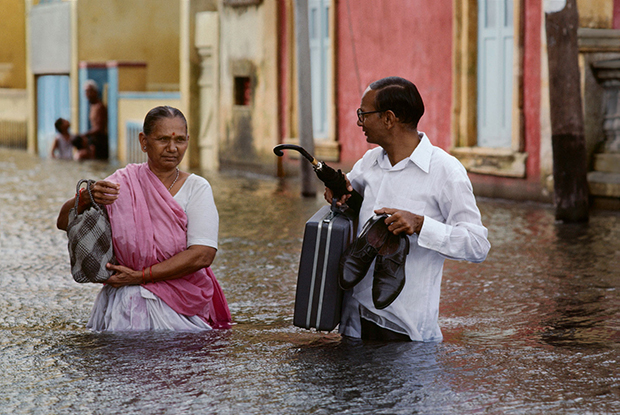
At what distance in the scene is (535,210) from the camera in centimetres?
1244

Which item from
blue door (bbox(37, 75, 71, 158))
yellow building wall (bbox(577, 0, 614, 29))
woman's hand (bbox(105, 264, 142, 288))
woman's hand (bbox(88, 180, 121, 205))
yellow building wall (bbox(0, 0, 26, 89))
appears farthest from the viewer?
yellow building wall (bbox(0, 0, 26, 89))

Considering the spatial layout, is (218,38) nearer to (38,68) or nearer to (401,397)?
(38,68)

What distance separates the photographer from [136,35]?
2591 centimetres

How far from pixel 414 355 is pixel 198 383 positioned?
101 cm

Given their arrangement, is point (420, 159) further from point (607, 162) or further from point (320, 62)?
point (320, 62)

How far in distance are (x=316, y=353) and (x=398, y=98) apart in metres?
1.31

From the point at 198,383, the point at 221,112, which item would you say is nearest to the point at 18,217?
the point at 198,383

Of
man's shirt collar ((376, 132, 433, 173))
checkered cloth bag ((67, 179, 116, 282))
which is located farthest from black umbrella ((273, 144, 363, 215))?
checkered cloth bag ((67, 179, 116, 282))

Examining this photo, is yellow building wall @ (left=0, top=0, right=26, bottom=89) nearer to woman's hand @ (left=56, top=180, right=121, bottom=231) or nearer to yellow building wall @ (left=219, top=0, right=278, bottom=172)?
yellow building wall @ (left=219, top=0, right=278, bottom=172)

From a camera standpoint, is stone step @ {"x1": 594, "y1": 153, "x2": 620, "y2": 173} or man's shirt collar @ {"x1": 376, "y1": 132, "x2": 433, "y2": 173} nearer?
man's shirt collar @ {"x1": 376, "y1": 132, "x2": 433, "y2": 173}

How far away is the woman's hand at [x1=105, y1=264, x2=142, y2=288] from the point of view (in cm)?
508

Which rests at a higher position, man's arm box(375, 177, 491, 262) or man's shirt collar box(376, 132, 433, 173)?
man's shirt collar box(376, 132, 433, 173)

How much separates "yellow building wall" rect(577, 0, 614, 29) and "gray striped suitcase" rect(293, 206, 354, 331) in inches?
343

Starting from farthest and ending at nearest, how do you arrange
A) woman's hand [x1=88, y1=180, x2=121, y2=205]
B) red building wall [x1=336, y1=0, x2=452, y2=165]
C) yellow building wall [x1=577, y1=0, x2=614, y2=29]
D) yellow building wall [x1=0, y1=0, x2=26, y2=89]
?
yellow building wall [x1=0, y1=0, x2=26, y2=89], red building wall [x1=336, y1=0, x2=452, y2=165], yellow building wall [x1=577, y1=0, x2=614, y2=29], woman's hand [x1=88, y1=180, x2=121, y2=205]
